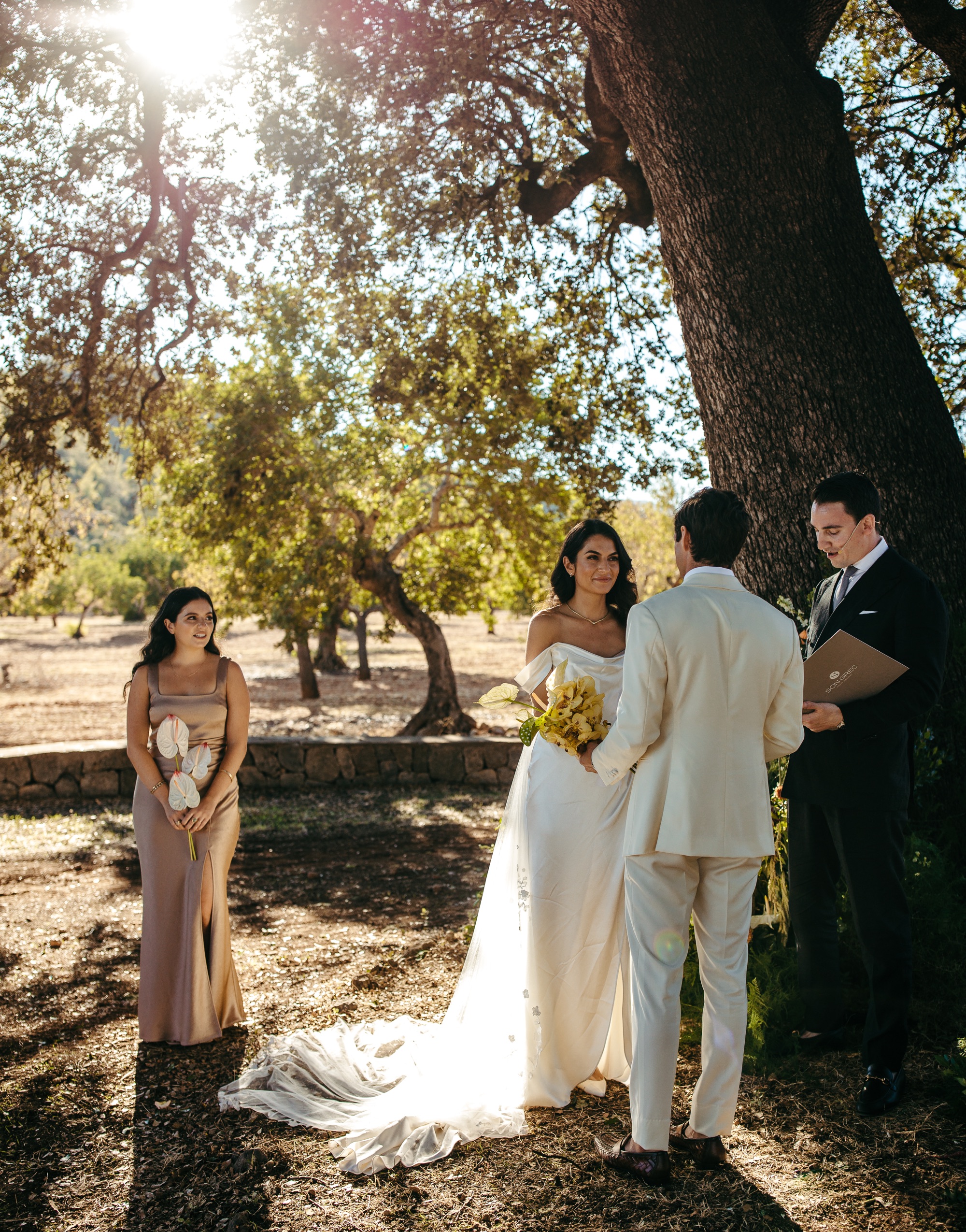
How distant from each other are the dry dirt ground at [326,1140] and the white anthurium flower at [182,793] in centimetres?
113

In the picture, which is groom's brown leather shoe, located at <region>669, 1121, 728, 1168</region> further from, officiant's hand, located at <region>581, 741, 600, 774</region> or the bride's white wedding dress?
officiant's hand, located at <region>581, 741, 600, 774</region>

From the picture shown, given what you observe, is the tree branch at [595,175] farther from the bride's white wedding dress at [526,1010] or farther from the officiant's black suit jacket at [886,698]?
the bride's white wedding dress at [526,1010]

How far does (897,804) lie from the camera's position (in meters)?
3.53

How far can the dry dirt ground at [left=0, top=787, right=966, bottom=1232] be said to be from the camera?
294 cm

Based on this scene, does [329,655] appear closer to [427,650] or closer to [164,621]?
[427,650]

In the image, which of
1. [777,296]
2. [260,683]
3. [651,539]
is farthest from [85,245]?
[651,539]

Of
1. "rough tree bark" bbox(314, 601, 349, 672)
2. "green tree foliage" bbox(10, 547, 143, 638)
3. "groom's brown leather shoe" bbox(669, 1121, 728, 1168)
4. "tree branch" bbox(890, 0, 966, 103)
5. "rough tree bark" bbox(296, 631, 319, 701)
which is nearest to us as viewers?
"groom's brown leather shoe" bbox(669, 1121, 728, 1168)

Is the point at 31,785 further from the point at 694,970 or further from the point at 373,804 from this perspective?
the point at 694,970

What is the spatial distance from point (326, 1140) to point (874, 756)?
255 cm

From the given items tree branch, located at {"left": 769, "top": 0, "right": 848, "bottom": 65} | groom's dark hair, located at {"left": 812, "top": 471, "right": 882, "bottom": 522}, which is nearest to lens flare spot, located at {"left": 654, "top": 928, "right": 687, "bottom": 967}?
groom's dark hair, located at {"left": 812, "top": 471, "right": 882, "bottom": 522}

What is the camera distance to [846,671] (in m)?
3.51

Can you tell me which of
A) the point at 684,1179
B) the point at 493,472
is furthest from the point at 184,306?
the point at 684,1179

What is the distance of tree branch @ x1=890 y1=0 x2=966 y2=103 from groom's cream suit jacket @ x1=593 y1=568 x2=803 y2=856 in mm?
4860

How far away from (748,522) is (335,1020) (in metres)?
3.28
